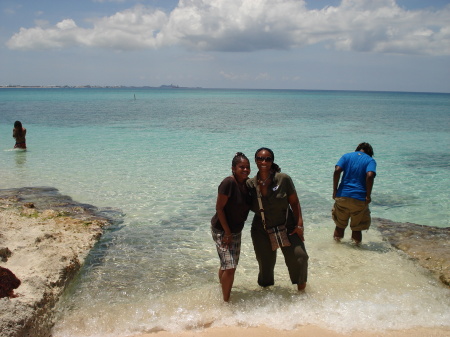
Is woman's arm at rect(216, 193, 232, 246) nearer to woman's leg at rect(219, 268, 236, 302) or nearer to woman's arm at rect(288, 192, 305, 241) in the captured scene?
woman's leg at rect(219, 268, 236, 302)

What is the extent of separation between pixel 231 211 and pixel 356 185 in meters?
2.46

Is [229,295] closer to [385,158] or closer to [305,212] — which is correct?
[305,212]

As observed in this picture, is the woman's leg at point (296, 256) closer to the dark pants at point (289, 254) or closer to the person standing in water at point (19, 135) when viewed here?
the dark pants at point (289, 254)

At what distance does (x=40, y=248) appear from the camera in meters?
5.11

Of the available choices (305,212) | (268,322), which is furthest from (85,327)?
(305,212)

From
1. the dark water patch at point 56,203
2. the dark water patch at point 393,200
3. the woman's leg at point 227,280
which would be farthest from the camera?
the dark water patch at point 393,200

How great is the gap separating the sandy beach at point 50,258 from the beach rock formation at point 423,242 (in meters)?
0.01

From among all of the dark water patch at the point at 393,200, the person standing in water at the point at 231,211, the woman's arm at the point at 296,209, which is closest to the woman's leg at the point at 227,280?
the person standing in water at the point at 231,211

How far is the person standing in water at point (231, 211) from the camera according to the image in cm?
372

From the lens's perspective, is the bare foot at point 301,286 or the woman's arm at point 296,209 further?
the bare foot at point 301,286

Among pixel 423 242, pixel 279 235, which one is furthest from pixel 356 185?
pixel 279 235

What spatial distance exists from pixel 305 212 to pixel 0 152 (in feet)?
40.4

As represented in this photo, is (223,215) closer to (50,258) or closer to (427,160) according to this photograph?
(50,258)

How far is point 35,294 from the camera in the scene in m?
3.97
